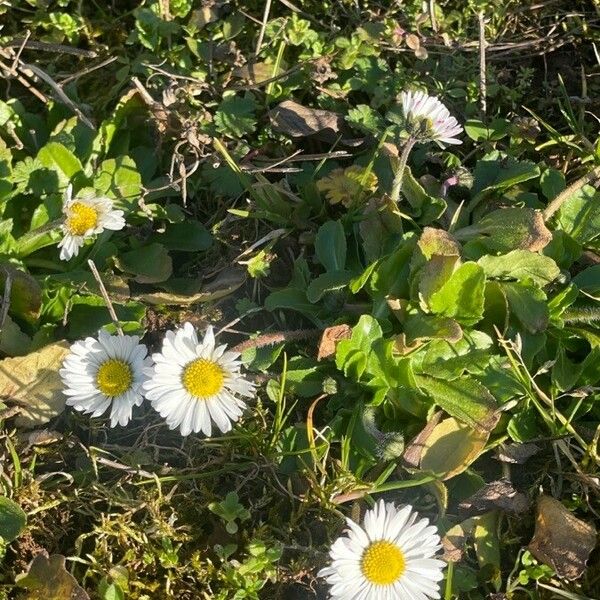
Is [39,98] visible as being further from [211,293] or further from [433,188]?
[433,188]

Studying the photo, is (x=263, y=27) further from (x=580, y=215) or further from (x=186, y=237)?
(x=580, y=215)

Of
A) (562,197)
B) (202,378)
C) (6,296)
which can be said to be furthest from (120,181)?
(562,197)

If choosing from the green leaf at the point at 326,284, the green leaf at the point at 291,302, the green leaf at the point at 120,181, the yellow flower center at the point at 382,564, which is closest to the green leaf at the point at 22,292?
the green leaf at the point at 120,181

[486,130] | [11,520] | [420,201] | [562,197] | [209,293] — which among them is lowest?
[11,520]

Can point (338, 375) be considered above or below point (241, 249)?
below

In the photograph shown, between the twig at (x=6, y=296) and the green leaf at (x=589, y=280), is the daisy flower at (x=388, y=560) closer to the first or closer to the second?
the green leaf at (x=589, y=280)

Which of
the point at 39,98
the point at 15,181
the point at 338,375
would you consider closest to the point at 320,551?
the point at 338,375
